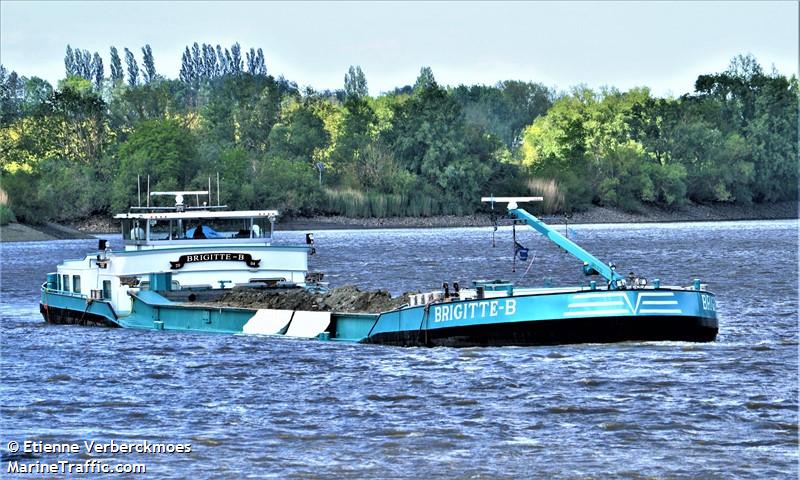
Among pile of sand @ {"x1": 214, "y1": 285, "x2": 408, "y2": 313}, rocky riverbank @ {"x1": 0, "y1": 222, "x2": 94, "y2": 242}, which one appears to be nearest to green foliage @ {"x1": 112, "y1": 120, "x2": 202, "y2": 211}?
rocky riverbank @ {"x1": 0, "y1": 222, "x2": 94, "y2": 242}

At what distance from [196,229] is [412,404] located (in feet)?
62.9

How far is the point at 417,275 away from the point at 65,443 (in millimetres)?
48126

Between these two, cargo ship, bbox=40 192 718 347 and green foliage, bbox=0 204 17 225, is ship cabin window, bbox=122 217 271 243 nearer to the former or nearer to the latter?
cargo ship, bbox=40 192 718 347

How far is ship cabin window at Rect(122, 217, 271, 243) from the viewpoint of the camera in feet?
150

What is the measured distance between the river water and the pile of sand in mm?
1431

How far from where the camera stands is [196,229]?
151 feet

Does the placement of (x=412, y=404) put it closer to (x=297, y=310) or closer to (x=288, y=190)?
(x=297, y=310)

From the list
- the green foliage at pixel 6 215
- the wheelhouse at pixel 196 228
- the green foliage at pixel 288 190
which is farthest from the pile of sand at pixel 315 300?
the green foliage at pixel 288 190

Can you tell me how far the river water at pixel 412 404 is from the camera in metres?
23.1

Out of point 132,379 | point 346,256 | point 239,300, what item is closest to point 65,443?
point 132,379

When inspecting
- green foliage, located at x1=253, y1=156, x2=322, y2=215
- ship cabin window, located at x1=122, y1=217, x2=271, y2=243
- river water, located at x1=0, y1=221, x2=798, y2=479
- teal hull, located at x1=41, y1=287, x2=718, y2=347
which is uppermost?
green foliage, located at x1=253, y1=156, x2=322, y2=215

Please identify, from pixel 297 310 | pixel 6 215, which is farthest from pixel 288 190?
pixel 297 310

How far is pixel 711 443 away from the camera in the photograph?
950 inches

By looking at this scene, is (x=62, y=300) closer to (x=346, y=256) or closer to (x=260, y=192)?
(x=346, y=256)
